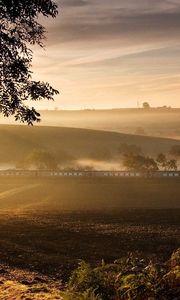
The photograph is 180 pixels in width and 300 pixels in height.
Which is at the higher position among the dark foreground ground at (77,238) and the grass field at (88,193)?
the grass field at (88,193)

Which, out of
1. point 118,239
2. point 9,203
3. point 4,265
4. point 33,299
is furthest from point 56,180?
point 33,299

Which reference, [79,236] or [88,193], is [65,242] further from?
[88,193]

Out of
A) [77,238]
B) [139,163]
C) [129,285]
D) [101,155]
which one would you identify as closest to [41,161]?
[139,163]

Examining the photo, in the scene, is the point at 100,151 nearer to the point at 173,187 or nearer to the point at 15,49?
the point at 173,187

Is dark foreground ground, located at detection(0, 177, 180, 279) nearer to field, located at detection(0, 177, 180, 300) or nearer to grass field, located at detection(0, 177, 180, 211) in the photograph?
field, located at detection(0, 177, 180, 300)

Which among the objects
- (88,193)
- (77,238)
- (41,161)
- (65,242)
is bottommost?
(65,242)

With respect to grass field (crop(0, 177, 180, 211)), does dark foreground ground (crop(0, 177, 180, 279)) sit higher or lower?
lower

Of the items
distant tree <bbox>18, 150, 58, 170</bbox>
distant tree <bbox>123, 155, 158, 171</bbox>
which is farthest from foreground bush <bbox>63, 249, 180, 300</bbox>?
distant tree <bbox>18, 150, 58, 170</bbox>

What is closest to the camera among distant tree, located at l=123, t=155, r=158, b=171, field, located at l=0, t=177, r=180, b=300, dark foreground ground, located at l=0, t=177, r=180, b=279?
field, located at l=0, t=177, r=180, b=300

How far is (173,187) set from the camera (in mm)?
83062

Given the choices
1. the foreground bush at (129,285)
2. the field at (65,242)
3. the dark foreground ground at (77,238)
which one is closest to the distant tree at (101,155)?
the field at (65,242)

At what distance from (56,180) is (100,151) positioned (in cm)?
9733

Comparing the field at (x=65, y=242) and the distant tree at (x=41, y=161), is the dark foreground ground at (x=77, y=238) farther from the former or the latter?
the distant tree at (x=41, y=161)

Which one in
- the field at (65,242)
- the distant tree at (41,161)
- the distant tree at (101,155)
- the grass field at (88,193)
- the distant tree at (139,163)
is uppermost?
the distant tree at (101,155)
